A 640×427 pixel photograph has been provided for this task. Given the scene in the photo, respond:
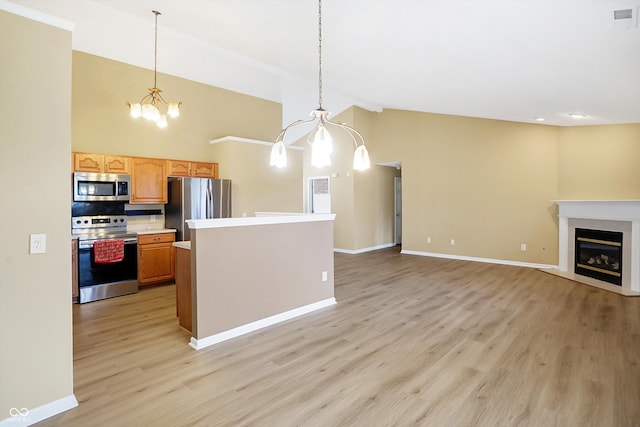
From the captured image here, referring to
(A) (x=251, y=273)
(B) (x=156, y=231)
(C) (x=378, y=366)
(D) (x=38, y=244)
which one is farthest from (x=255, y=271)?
(B) (x=156, y=231)

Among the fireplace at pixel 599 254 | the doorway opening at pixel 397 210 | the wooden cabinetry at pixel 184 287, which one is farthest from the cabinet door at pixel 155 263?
the fireplace at pixel 599 254

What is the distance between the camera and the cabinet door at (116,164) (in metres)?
4.76

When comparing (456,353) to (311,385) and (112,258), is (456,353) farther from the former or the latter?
(112,258)

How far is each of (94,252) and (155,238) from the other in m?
0.85

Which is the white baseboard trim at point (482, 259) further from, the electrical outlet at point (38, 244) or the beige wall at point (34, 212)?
the electrical outlet at point (38, 244)

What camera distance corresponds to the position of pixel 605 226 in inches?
203

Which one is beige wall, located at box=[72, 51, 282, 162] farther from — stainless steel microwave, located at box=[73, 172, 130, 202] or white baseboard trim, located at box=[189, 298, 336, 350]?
white baseboard trim, located at box=[189, 298, 336, 350]

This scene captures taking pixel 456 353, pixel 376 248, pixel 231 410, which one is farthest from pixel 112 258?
pixel 376 248

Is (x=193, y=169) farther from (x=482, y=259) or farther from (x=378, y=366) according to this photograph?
(x=482, y=259)

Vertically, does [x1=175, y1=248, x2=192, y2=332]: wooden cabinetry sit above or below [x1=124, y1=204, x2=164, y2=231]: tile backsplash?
below

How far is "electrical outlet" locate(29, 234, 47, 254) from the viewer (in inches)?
77.0

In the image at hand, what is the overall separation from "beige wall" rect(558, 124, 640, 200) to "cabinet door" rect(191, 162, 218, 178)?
21.2 feet

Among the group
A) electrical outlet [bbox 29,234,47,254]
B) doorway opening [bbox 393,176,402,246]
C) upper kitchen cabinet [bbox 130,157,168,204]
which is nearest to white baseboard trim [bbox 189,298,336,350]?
electrical outlet [bbox 29,234,47,254]

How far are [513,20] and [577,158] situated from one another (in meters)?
4.53
